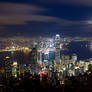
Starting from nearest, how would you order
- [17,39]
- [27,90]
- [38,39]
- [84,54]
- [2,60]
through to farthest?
[27,90] < [17,39] < [38,39] < [2,60] < [84,54]

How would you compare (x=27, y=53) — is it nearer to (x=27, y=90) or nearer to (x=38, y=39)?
(x=38, y=39)

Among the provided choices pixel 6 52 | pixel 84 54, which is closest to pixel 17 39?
pixel 6 52

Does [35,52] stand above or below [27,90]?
above

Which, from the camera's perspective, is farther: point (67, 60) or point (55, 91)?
point (67, 60)

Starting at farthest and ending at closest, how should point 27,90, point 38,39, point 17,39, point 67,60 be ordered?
point 67,60 → point 38,39 → point 17,39 → point 27,90

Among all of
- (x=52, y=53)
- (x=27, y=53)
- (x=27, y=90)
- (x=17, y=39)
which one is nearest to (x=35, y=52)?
(x=27, y=53)

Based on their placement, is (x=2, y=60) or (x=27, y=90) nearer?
(x=27, y=90)

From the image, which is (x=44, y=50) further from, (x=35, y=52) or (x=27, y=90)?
(x=27, y=90)

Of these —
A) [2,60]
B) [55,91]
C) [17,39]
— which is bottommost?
[55,91]

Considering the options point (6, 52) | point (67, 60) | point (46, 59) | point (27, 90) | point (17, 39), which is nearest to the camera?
point (27, 90)
